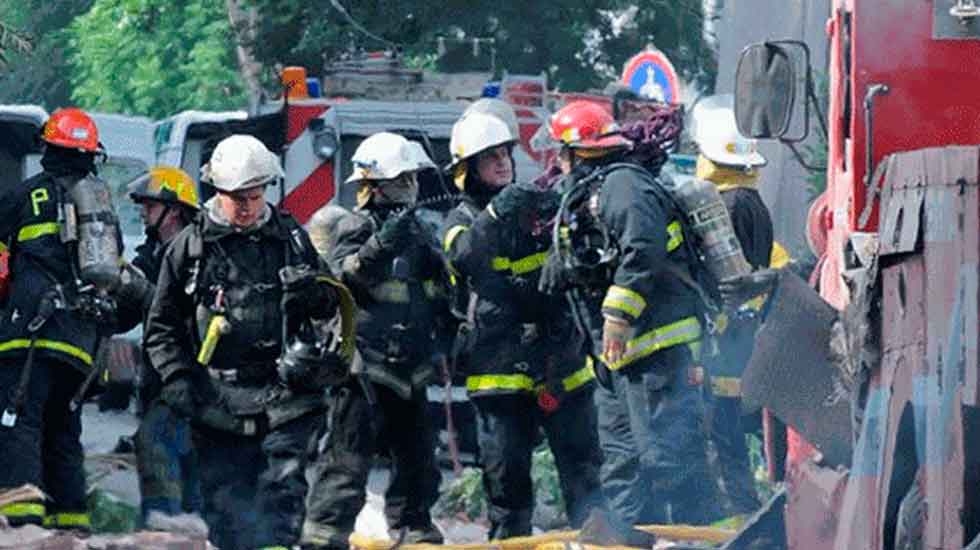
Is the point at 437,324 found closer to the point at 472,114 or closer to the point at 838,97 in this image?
the point at 472,114

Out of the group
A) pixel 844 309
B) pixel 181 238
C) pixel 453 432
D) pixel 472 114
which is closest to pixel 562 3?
pixel 453 432

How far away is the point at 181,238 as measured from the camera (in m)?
12.2

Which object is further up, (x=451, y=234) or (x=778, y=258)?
(x=451, y=234)

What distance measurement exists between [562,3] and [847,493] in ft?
61.4

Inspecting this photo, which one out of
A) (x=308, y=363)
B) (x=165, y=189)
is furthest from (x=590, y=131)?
(x=165, y=189)

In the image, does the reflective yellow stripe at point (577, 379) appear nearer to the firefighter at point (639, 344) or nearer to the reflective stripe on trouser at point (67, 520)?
the firefighter at point (639, 344)

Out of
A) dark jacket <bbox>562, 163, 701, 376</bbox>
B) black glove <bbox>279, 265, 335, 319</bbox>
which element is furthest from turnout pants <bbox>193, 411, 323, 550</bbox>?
dark jacket <bbox>562, 163, 701, 376</bbox>

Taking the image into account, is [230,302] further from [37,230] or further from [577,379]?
[577,379]

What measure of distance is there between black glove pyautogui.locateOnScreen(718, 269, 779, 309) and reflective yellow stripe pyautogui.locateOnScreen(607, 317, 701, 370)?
1162 millimetres

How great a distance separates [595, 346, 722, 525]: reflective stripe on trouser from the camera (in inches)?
494

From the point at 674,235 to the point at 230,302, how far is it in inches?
73.5

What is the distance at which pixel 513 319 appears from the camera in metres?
13.4

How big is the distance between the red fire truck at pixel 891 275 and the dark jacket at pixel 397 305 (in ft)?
5.87

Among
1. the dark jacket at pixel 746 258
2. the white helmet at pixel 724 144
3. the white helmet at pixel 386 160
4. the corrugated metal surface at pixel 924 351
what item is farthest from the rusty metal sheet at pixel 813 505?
the white helmet at pixel 724 144
